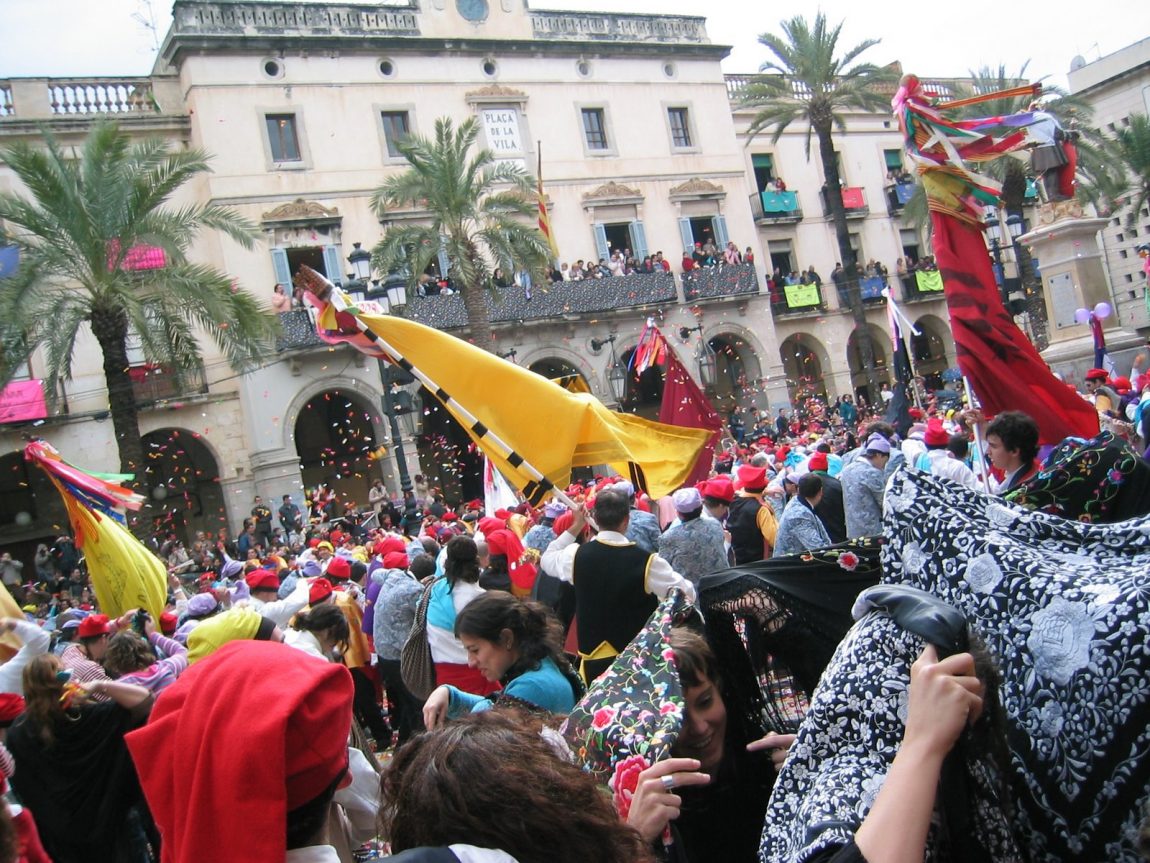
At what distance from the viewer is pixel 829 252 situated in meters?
34.8

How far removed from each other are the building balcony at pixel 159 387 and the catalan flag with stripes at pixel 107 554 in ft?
46.8

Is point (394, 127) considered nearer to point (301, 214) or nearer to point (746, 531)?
point (301, 214)

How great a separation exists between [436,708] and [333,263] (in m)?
23.3

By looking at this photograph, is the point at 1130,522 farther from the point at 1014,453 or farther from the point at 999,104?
the point at 999,104

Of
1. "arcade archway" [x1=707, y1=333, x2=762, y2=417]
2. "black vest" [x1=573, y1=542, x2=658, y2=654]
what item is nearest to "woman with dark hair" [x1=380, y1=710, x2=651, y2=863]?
"black vest" [x1=573, y1=542, x2=658, y2=654]

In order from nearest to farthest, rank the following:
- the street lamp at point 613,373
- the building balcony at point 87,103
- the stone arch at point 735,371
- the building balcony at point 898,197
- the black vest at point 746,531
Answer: the black vest at point 746,531 < the building balcony at point 87,103 < the street lamp at point 613,373 < the stone arch at point 735,371 < the building balcony at point 898,197

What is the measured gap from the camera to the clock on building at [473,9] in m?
28.2

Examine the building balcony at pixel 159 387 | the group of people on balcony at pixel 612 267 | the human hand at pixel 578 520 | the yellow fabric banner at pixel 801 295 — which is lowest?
the human hand at pixel 578 520

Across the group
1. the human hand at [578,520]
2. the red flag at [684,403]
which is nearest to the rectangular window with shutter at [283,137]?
the red flag at [684,403]

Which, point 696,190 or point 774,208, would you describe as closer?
point 696,190

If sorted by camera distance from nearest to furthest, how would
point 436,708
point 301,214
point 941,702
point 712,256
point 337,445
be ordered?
point 941,702 < point 436,708 < point 301,214 < point 337,445 < point 712,256

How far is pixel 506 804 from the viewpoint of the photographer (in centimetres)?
168

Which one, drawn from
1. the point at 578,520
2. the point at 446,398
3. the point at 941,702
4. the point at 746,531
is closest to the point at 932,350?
the point at 746,531

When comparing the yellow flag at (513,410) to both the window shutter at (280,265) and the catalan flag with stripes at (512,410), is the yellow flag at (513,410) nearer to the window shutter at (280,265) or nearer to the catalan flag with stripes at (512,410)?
the catalan flag with stripes at (512,410)
